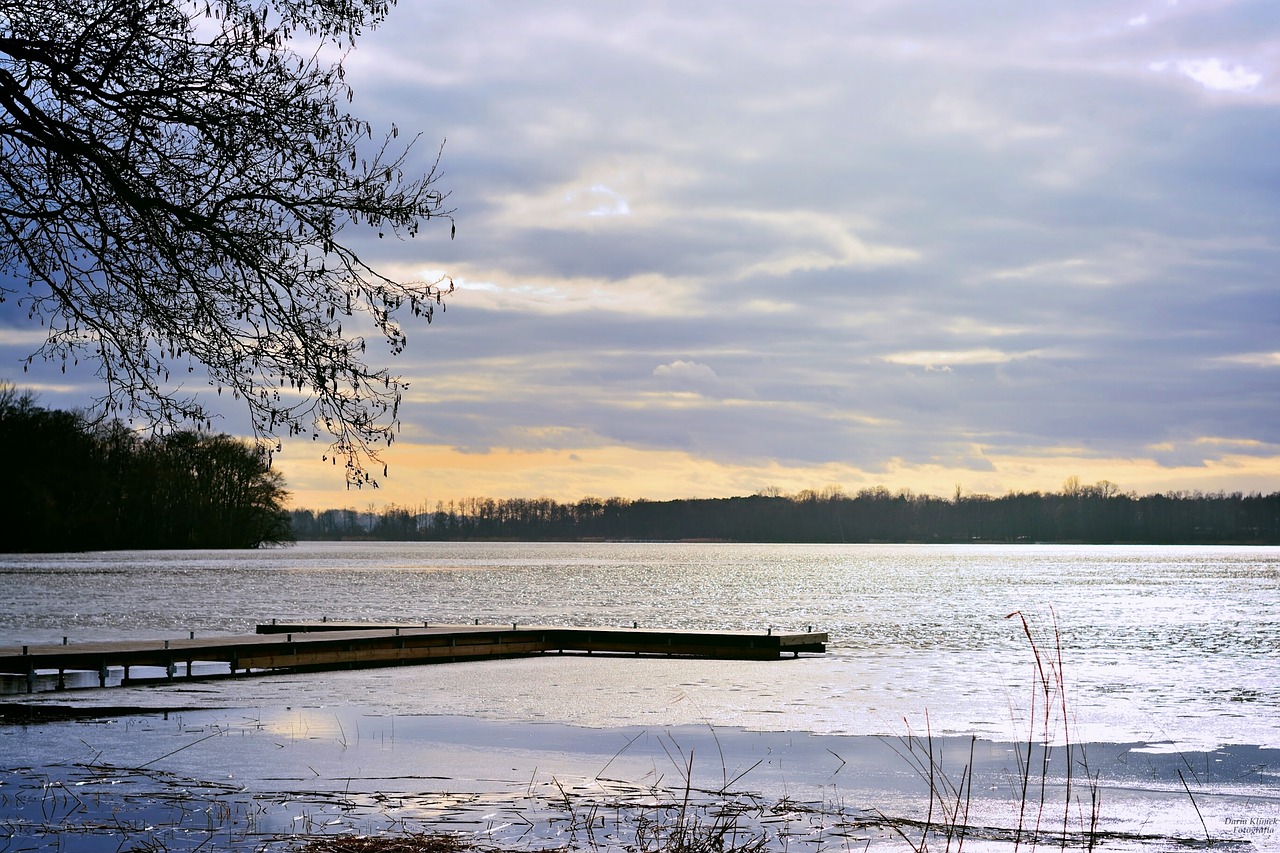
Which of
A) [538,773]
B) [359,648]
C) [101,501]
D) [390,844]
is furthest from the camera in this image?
[101,501]

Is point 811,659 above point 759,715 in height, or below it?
below

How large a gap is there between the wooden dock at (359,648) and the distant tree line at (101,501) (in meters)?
25.7

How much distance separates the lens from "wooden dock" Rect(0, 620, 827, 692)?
1886cm

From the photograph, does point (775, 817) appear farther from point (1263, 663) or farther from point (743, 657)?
point (1263, 663)

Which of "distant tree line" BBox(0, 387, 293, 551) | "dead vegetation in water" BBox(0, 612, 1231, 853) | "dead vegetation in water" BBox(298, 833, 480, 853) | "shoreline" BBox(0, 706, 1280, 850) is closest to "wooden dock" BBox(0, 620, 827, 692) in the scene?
"shoreline" BBox(0, 706, 1280, 850)

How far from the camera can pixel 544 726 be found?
14289mm

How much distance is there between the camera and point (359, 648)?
22.9m

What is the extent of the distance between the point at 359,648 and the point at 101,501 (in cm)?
8572

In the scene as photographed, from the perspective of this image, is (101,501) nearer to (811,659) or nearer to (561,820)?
(811,659)

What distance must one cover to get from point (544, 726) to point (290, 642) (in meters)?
8.70

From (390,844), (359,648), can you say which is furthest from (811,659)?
(390,844)

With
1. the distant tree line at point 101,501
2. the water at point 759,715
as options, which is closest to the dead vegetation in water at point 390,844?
the water at point 759,715

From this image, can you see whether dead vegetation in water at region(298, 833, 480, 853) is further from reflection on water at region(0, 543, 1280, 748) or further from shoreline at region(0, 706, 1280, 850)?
reflection on water at region(0, 543, 1280, 748)

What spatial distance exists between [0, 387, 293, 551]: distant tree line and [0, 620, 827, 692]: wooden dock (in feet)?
84.5
